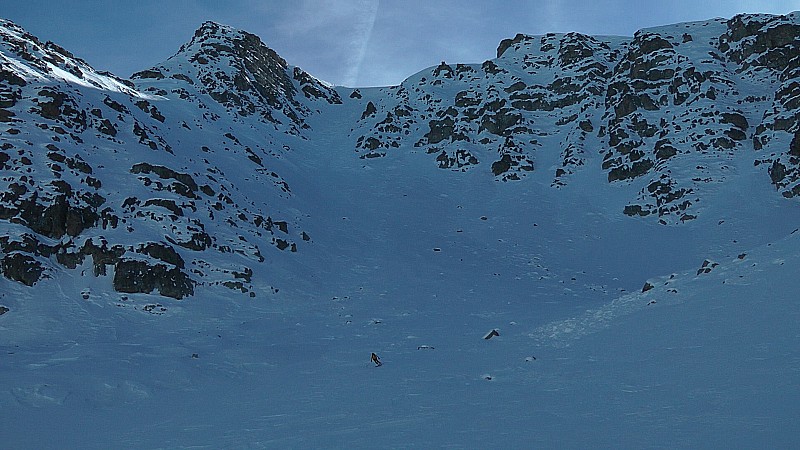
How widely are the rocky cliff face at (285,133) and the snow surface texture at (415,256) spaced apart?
24cm

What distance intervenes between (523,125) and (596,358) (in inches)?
2058

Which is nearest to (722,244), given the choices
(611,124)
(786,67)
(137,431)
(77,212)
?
(611,124)

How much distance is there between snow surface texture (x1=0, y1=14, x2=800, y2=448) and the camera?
382 inches

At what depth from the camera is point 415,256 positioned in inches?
1335

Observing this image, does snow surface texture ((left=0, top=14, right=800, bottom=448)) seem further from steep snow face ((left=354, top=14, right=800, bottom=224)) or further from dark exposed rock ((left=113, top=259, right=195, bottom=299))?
steep snow face ((left=354, top=14, right=800, bottom=224))

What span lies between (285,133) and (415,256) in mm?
35752

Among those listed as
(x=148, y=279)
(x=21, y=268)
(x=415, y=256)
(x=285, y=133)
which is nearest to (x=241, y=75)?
(x=285, y=133)

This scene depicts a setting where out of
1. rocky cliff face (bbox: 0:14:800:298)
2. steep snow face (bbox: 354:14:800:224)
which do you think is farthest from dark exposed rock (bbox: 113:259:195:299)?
steep snow face (bbox: 354:14:800:224)

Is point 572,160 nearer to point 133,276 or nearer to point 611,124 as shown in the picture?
point 611,124

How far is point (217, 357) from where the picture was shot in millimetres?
16906

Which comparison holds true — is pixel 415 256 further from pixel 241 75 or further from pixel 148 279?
pixel 241 75

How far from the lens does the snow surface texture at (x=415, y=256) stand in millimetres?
9711

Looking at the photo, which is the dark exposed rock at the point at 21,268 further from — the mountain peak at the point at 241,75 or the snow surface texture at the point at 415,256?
the mountain peak at the point at 241,75

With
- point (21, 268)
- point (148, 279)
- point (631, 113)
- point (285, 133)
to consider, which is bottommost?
point (148, 279)
